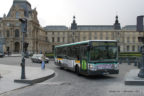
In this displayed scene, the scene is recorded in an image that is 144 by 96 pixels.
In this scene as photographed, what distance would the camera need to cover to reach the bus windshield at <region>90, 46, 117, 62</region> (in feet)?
43.3

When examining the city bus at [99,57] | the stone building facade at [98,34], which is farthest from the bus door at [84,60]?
the stone building facade at [98,34]

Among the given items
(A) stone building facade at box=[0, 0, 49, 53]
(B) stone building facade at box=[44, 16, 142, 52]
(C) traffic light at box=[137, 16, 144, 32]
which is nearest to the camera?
(C) traffic light at box=[137, 16, 144, 32]

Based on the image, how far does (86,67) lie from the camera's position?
44.7 feet

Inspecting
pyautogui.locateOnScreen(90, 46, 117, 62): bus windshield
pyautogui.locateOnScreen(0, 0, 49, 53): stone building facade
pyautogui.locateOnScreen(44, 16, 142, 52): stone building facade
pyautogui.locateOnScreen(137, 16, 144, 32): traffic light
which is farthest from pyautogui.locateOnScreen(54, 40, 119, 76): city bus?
pyautogui.locateOnScreen(44, 16, 142, 52): stone building facade

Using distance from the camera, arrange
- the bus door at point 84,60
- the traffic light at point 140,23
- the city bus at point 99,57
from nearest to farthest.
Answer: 1. the traffic light at point 140,23
2. the city bus at point 99,57
3. the bus door at point 84,60

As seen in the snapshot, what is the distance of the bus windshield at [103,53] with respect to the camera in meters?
13.2

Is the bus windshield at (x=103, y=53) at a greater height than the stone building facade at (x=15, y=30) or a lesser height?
lesser

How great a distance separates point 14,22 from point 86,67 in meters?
63.9

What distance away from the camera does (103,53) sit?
525 inches

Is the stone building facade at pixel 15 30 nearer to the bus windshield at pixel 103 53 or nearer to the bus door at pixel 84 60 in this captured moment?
the bus door at pixel 84 60

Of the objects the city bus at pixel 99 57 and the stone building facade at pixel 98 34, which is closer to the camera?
the city bus at pixel 99 57

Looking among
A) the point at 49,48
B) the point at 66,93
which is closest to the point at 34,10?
the point at 49,48

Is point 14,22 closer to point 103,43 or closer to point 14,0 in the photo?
point 14,0

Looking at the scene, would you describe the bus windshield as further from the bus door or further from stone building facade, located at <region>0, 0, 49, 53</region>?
stone building facade, located at <region>0, 0, 49, 53</region>
